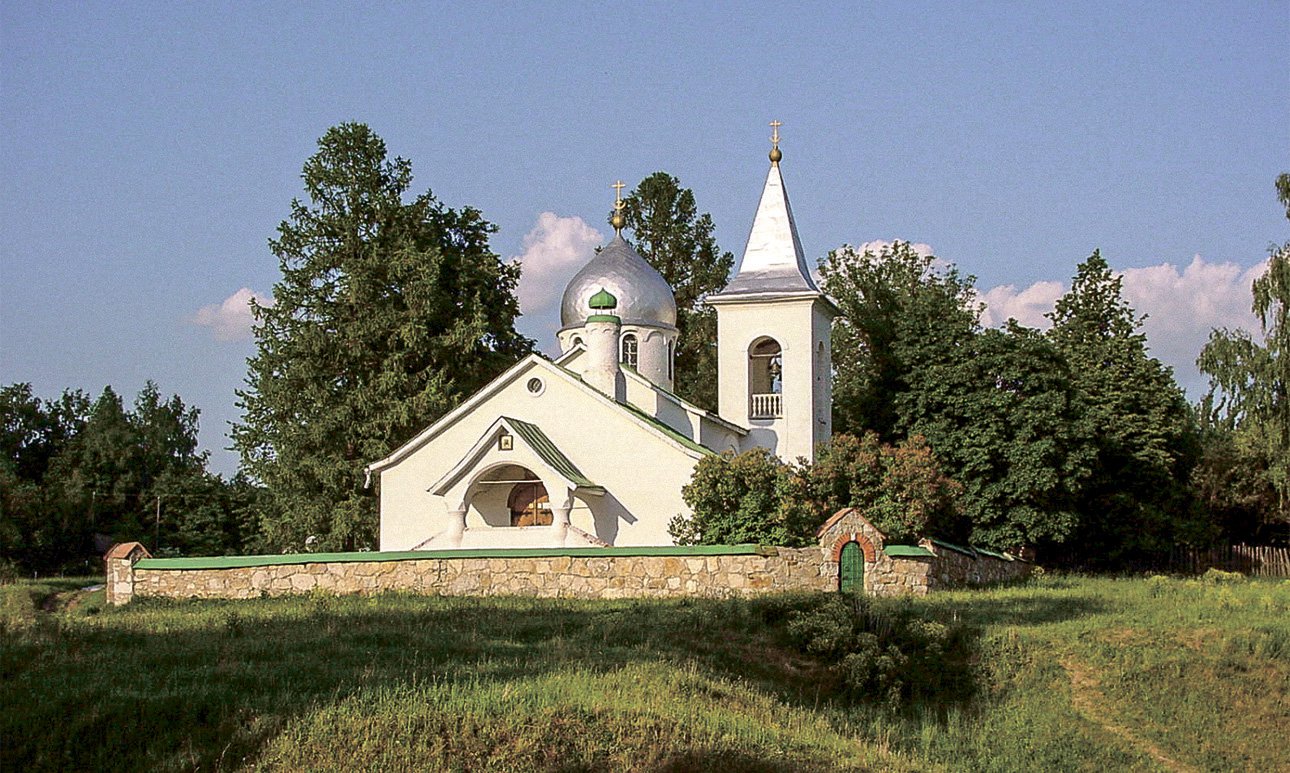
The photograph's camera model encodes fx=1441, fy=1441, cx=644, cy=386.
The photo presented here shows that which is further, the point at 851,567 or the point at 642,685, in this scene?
the point at 851,567

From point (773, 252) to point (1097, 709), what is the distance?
17533 millimetres

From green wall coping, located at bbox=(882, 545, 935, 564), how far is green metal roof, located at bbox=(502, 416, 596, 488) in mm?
6910

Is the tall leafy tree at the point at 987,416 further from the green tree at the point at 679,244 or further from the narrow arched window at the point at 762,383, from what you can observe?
the green tree at the point at 679,244

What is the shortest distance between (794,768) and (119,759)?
5.35 meters

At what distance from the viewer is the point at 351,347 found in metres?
33.3

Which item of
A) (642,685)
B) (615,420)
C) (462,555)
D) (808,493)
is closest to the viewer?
(642,685)

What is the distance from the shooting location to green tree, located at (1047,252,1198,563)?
113 ft

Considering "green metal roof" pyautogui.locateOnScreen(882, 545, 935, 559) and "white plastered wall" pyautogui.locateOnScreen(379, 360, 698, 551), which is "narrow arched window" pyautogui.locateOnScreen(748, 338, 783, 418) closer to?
"white plastered wall" pyautogui.locateOnScreen(379, 360, 698, 551)

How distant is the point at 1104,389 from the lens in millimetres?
35281

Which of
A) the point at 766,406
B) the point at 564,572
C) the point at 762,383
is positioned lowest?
the point at 564,572

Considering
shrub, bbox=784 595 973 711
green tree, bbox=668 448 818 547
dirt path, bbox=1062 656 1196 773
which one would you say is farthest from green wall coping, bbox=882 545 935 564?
dirt path, bbox=1062 656 1196 773

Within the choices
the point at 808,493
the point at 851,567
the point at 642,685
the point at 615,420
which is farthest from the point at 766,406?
the point at 642,685

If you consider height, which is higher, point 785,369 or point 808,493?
point 785,369

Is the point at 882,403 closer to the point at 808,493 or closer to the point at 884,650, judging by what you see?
the point at 808,493
